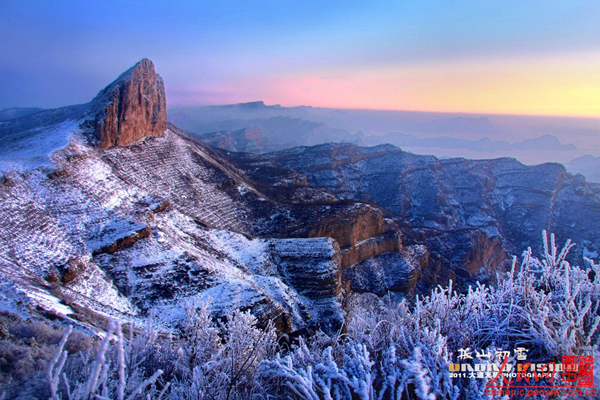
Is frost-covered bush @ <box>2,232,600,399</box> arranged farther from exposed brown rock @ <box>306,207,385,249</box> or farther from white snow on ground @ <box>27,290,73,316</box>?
exposed brown rock @ <box>306,207,385,249</box>

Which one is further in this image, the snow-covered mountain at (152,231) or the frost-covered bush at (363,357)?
the snow-covered mountain at (152,231)

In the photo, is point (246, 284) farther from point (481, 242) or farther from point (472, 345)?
point (481, 242)

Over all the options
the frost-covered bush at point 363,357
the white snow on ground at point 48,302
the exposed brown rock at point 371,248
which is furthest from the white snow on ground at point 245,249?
the frost-covered bush at point 363,357

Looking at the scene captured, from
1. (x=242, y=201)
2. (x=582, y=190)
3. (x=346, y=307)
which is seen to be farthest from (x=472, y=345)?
(x=582, y=190)

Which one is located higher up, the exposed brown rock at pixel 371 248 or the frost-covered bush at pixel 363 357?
the frost-covered bush at pixel 363 357

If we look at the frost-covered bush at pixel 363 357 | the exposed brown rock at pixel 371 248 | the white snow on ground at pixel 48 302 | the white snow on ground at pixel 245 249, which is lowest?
the exposed brown rock at pixel 371 248

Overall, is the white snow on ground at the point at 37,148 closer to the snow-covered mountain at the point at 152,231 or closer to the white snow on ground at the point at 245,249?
the snow-covered mountain at the point at 152,231

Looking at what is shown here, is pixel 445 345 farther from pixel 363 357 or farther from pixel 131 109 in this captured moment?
pixel 131 109

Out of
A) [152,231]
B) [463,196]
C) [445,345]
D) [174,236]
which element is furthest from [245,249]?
[463,196]
